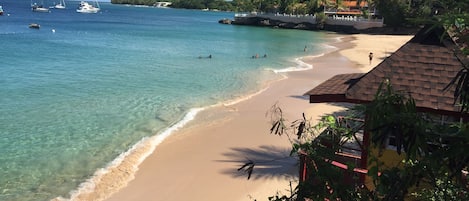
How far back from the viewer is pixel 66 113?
19844 mm

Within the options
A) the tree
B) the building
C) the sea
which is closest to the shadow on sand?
the sea

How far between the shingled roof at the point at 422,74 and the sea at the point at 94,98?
27.5 ft

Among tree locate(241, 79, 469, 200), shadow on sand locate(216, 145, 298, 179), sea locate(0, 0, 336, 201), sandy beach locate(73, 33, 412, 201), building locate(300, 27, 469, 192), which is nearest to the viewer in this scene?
tree locate(241, 79, 469, 200)

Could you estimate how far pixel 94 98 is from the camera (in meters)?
23.1

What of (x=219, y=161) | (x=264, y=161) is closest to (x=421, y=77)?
(x=264, y=161)

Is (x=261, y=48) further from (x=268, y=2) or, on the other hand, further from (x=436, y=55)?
(x=268, y=2)

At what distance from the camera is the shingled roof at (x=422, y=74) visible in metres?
6.24

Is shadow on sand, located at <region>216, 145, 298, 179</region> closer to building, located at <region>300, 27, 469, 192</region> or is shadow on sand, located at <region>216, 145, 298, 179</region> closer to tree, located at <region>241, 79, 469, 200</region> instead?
building, located at <region>300, 27, 469, 192</region>

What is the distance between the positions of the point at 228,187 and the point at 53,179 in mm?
4871

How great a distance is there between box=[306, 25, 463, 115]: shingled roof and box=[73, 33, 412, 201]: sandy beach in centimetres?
348

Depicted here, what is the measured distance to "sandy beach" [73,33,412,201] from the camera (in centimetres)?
1160

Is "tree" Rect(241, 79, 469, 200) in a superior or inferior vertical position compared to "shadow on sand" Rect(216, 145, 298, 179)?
superior

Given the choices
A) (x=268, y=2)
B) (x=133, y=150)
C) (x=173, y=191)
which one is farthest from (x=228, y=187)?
(x=268, y=2)

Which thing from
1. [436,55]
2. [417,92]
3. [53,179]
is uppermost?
[436,55]
